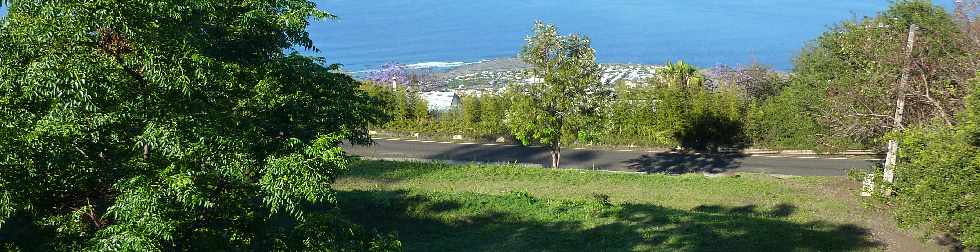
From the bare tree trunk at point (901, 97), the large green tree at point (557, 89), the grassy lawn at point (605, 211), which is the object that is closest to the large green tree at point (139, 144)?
the grassy lawn at point (605, 211)

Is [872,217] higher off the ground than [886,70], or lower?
lower

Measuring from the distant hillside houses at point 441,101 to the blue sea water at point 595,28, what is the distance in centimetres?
4839

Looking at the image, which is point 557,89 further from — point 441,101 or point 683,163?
point 441,101

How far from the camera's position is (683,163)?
36.2m

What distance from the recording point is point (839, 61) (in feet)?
103

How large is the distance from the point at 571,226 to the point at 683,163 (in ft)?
62.0

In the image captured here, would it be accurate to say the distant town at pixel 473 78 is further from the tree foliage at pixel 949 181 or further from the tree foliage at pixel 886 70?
the tree foliage at pixel 949 181

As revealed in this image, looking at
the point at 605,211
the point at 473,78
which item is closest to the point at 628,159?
the point at 605,211

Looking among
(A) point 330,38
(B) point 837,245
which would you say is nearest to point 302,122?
(B) point 837,245

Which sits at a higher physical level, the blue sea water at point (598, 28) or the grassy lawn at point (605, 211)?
the blue sea water at point (598, 28)

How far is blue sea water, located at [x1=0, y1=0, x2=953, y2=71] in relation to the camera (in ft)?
366

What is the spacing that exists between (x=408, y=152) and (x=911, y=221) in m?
28.1

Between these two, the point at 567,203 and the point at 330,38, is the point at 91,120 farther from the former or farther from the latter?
the point at 330,38

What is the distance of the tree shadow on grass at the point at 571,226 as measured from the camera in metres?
17.2
